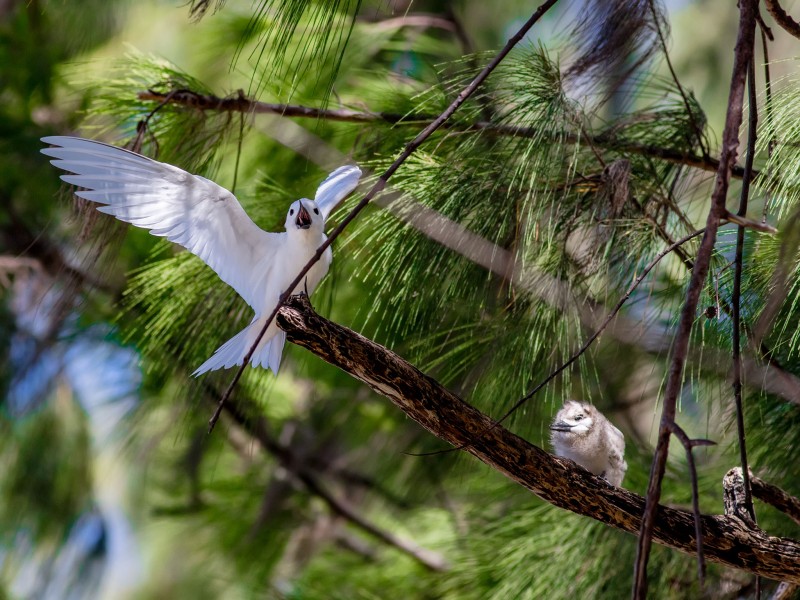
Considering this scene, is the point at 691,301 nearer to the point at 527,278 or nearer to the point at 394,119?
the point at 527,278

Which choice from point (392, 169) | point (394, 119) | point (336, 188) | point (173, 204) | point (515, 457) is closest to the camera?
point (392, 169)

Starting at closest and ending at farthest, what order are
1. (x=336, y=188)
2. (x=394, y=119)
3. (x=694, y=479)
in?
→ (x=694, y=479), (x=336, y=188), (x=394, y=119)

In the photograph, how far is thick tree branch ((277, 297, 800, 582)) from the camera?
2.90ft

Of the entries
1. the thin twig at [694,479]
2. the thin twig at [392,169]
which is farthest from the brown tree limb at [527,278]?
the thin twig at [694,479]

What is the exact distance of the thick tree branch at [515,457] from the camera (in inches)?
34.8

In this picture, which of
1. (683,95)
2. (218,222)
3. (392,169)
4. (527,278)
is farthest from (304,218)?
(683,95)

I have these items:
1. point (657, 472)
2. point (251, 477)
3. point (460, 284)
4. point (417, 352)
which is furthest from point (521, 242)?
point (251, 477)

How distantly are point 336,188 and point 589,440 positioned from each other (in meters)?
0.45

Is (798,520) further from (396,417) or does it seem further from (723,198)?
(396,417)

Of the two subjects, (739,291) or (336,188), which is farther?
(336,188)

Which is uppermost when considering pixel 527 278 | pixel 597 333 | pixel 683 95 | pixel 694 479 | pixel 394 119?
pixel 683 95

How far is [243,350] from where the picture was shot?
3.56 ft

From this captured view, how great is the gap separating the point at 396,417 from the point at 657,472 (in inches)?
68.1

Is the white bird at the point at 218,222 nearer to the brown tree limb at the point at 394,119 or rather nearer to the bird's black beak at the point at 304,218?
the bird's black beak at the point at 304,218
